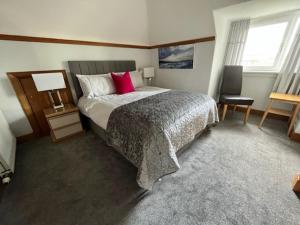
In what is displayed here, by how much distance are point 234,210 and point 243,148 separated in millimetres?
1062

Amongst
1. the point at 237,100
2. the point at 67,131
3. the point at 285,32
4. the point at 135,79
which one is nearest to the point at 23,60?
the point at 67,131

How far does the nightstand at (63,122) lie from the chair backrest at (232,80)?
10.3ft

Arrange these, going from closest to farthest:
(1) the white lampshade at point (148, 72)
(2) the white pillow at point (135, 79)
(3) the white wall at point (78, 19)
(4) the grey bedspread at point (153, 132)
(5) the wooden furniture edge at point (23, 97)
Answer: (4) the grey bedspread at point (153, 132) < (3) the white wall at point (78, 19) < (5) the wooden furniture edge at point (23, 97) < (2) the white pillow at point (135, 79) < (1) the white lampshade at point (148, 72)

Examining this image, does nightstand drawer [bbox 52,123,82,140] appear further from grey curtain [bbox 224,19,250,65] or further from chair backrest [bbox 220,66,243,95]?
grey curtain [bbox 224,19,250,65]

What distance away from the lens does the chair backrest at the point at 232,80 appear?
113 inches

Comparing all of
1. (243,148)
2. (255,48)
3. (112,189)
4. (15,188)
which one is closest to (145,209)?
(112,189)

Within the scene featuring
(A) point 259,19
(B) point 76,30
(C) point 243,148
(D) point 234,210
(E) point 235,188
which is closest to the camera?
(D) point 234,210

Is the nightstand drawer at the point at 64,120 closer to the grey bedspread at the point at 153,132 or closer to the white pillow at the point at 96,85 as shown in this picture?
the white pillow at the point at 96,85

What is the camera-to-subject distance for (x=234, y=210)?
112 centimetres

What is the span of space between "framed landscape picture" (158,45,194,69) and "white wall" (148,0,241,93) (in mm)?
108

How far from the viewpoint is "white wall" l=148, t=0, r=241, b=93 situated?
2.46 m

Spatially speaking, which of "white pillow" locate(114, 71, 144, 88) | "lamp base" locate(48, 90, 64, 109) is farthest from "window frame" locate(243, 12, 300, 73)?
"lamp base" locate(48, 90, 64, 109)

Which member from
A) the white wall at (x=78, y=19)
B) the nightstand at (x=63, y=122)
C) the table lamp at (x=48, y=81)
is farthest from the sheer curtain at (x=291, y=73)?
the table lamp at (x=48, y=81)

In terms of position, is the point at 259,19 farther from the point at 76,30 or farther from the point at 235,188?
the point at 76,30
